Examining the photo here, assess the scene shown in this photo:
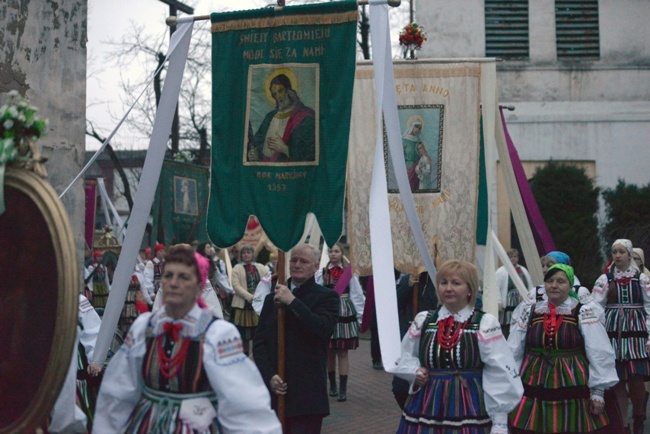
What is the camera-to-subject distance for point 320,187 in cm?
685

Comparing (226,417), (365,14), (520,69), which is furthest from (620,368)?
(365,14)

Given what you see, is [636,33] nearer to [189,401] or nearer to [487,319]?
[487,319]

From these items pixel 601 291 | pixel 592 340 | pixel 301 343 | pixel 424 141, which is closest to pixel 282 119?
pixel 301 343

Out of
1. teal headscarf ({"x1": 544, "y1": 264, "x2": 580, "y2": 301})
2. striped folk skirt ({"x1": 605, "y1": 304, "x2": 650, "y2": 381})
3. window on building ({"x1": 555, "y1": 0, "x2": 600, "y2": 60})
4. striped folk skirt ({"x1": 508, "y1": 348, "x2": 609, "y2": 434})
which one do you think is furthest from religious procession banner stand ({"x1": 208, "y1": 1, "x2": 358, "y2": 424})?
window on building ({"x1": 555, "y1": 0, "x2": 600, "y2": 60})

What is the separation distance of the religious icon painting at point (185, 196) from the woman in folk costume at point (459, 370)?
911 centimetres

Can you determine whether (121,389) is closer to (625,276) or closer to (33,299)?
(33,299)

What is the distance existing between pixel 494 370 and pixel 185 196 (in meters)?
9.74

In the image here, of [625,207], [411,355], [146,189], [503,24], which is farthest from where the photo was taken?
[503,24]

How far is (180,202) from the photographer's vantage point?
14.6m

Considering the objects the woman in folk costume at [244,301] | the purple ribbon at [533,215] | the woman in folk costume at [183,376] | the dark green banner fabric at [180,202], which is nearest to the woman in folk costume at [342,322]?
the woman in folk costume at [244,301]

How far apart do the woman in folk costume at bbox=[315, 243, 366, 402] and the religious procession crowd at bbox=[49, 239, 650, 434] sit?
3.54 m

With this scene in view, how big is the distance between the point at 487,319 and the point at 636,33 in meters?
22.0

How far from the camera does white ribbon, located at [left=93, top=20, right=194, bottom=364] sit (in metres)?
6.42

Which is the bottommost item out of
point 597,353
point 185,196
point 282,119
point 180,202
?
point 597,353
